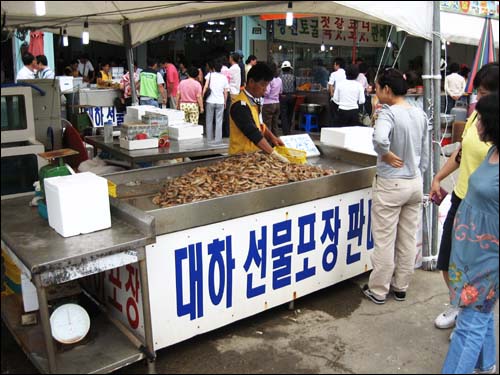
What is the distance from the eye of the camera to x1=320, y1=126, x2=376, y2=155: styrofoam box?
4.86 meters

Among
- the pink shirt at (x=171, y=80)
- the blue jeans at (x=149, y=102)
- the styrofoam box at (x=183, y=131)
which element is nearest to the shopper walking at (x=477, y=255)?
the styrofoam box at (x=183, y=131)

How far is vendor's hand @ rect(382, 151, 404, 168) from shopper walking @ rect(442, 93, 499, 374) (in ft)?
3.46

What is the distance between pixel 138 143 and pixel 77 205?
2801 millimetres

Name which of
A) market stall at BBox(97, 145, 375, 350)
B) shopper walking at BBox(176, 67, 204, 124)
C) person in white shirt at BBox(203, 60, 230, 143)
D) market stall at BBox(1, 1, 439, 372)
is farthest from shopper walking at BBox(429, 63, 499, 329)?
person in white shirt at BBox(203, 60, 230, 143)

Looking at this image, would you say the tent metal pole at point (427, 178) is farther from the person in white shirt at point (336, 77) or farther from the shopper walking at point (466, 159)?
the person in white shirt at point (336, 77)

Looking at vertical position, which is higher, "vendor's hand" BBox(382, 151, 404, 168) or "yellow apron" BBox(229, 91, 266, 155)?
"yellow apron" BBox(229, 91, 266, 155)

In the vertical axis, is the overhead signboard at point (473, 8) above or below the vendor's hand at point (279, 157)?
above

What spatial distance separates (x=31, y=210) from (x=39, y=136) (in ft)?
8.01

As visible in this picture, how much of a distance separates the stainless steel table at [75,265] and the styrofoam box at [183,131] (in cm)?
283

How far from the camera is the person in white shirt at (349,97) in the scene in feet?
30.5

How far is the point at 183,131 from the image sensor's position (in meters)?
6.07

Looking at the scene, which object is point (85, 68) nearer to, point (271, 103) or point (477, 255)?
point (271, 103)

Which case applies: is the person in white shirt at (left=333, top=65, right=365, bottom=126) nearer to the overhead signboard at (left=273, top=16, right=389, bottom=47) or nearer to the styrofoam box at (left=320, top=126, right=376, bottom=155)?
the styrofoam box at (left=320, top=126, right=376, bottom=155)

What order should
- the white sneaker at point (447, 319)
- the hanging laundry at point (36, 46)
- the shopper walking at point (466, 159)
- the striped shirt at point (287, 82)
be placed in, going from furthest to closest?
the striped shirt at point (287, 82) < the hanging laundry at point (36, 46) < the white sneaker at point (447, 319) < the shopper walking at point (466, 159)
